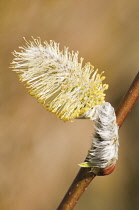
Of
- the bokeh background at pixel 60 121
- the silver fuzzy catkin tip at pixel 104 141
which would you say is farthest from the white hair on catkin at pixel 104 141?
the bokeh background at pixel 60 121

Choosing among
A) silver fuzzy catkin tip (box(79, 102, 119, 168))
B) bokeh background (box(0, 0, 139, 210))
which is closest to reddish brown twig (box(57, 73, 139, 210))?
silver fuzzy catkin tip (box(79, 102, 119, 168))

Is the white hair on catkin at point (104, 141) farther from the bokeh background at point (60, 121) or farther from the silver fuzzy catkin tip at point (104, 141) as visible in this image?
the bokeh background at point (60, 121)

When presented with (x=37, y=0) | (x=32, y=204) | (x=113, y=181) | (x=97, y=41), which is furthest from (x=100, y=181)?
(x=37, y=0)

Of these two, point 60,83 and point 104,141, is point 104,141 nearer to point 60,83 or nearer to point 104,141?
point 104,141

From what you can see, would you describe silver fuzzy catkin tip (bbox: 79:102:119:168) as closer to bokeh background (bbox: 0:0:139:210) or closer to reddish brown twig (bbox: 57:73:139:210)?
reddish brown twig (bbox: 57:73:139:210)

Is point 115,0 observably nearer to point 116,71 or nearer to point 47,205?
point 116,71

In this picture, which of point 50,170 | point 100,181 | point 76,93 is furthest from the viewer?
point 50,170
